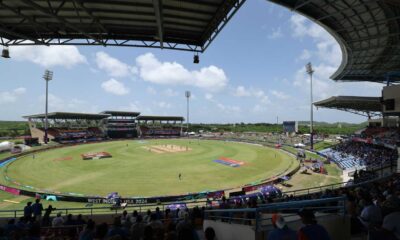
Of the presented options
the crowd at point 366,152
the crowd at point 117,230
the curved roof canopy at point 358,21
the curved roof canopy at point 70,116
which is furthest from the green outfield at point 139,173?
the curved roof canopy at point 70,116

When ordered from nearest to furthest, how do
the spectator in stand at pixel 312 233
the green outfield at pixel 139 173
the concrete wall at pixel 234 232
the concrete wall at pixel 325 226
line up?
the spectator in stand at pixel 312 233 → the concrete wall at pixel 234 232 → the concrete wall at pixel 325 226 → the green outfield at pixel 139 173

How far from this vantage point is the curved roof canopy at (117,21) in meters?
10.9

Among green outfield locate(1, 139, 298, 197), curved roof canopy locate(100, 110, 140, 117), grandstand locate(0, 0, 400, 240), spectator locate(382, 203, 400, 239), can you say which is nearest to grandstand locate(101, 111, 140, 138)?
curved roof canopy locate(100, 110, 140, 117)

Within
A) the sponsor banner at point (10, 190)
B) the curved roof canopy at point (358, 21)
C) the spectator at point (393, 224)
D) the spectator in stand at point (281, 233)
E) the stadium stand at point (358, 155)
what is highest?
the curved roof canopy at point (358, 21)

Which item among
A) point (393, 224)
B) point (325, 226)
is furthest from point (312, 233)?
point (393, 224)

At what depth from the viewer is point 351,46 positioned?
22.1m

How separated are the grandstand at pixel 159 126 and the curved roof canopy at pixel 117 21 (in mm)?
87564

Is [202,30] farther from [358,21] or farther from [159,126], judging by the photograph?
[159,126]

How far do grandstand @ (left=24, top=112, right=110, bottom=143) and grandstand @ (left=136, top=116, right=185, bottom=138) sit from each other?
53.4 feet

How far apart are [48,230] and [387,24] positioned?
979 inches

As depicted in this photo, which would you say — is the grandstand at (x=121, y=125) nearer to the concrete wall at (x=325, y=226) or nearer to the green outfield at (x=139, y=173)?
the green outfield at (x=139, y=173)

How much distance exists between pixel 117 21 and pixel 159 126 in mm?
95675

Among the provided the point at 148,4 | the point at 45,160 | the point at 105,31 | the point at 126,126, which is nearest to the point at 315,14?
the point at 148,4

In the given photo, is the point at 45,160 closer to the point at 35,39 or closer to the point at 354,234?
the point at 35,39
